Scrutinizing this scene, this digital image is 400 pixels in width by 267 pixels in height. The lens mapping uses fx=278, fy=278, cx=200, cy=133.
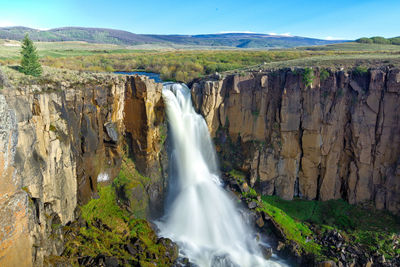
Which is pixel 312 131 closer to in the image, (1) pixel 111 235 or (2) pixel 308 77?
(2) pixel 308 77

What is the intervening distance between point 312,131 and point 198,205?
38.1 ft

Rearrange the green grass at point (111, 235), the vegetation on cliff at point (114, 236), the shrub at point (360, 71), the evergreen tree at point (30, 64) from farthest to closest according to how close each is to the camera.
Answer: the shrub at point (360, 71), the evergreen tree at point (30, 64), the green grass at point (111, 235), the vegetation on cliff at point (114, 236)

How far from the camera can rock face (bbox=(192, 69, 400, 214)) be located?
22.5 metres

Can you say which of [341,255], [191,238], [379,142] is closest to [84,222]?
[191,238]

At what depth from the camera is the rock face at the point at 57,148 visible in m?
10.8

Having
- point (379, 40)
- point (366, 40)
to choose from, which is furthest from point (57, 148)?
point (366, 40)

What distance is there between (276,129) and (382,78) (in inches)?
357

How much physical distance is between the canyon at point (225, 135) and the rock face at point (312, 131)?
0.08m

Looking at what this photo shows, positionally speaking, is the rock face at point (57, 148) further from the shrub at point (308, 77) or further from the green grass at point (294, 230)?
the shrub at point (308, 77)

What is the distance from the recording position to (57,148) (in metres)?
15.0

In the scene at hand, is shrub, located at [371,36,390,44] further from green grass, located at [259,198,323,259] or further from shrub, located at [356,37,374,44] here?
green grass, located at [259,198,323,259]

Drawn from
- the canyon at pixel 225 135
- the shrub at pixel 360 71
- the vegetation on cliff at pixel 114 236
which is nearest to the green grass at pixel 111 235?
the vegetation on cliff at pixel 114 236

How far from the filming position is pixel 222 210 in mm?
21297

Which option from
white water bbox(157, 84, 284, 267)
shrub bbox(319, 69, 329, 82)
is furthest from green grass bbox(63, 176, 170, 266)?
shrub bbox(319, 69, 329, 82)
